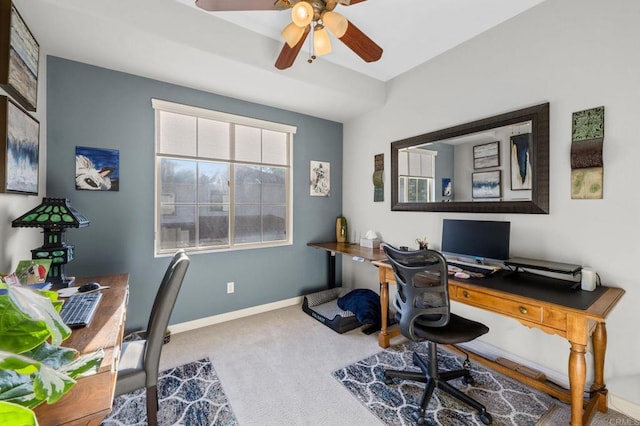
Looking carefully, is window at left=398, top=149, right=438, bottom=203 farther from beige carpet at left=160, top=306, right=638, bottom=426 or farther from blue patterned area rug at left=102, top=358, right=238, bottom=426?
blue patterned area rug at left=102, top=358, right=238, bottom=426

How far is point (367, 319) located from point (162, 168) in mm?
2567

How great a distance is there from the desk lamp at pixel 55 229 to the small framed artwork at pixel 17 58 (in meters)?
0.66

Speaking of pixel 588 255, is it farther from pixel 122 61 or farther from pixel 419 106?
pixel 122 61

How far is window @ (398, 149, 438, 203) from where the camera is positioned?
2.84 m

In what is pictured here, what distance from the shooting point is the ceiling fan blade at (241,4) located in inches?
62.4

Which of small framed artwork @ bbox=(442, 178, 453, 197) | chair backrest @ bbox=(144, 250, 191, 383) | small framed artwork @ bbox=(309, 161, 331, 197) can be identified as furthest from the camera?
small framed artwork @ bbox=(309, 161, 331, 197)


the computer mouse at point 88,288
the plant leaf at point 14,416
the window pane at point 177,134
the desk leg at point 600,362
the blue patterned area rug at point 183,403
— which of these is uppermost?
the window pane at point 177,134

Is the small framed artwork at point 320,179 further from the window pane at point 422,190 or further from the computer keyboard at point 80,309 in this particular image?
the computer keyboard at point 80,309

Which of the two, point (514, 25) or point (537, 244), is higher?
point (514, 25)

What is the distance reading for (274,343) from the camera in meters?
2.61

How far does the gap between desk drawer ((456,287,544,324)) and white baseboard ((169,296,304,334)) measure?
2.16 m

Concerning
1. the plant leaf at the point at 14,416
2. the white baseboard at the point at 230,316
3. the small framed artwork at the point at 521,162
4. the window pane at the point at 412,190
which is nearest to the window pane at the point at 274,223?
the white baseboard at the point at 230,316

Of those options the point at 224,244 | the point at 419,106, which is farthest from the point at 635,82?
the point at 224,244

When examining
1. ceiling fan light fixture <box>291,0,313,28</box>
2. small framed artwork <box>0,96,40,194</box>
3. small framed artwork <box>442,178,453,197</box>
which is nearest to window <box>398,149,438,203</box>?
small framed artwork <box>442,178,453,197</box>
